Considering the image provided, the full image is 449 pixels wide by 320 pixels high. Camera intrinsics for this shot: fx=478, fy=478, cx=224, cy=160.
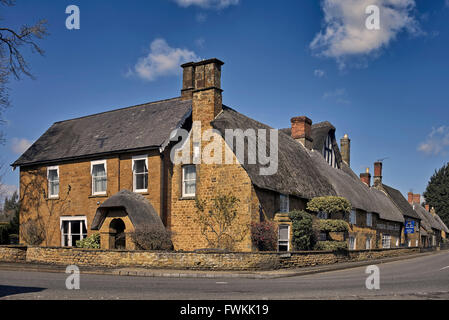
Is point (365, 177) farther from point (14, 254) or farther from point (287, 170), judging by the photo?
point (14, 254)

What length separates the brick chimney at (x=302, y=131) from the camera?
3684cm

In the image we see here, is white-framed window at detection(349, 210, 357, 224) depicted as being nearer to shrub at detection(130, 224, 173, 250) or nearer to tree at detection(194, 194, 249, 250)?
tree at detection(194, 194, 249, 250)

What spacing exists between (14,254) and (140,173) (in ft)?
24.5

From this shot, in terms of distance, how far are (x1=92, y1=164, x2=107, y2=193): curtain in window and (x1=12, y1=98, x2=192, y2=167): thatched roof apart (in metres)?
0.91

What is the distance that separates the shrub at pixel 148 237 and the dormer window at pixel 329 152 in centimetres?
1981

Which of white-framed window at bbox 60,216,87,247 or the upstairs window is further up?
the upstairs window

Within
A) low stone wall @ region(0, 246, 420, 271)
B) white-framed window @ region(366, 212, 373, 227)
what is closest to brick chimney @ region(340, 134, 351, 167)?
white-framed window @ region(366, 212, 373, 227)

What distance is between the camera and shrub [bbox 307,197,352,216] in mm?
27312

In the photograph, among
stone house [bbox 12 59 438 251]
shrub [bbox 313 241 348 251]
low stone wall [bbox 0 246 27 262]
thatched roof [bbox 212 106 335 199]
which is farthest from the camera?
shrub [bbox 313 241 348 251]

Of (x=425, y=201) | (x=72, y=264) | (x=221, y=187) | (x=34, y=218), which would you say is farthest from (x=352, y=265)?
(x=425, y=201)

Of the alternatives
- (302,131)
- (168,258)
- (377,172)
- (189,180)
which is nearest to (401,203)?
(377,172)

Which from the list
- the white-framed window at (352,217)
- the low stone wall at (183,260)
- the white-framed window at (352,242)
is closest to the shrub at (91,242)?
the low stone wall at (183,260)

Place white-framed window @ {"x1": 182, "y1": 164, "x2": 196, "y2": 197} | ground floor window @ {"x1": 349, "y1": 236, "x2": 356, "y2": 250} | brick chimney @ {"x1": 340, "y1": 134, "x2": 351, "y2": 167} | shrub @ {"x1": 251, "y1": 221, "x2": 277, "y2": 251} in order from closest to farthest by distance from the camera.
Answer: shrub @ {"x1": 251, "y1": 221, "x2": 277, "y2": 251}, white-framed window @ {"x1": 182, "y1": 164, "x2": 196, "y2": 197}, ground floor window @ {"x1": 349, "y1": 236, "x2": 356, "y2": 250}, brick chimney @ {"x1": 340, "y1": 134, "x2": 351, "y2": 167}
